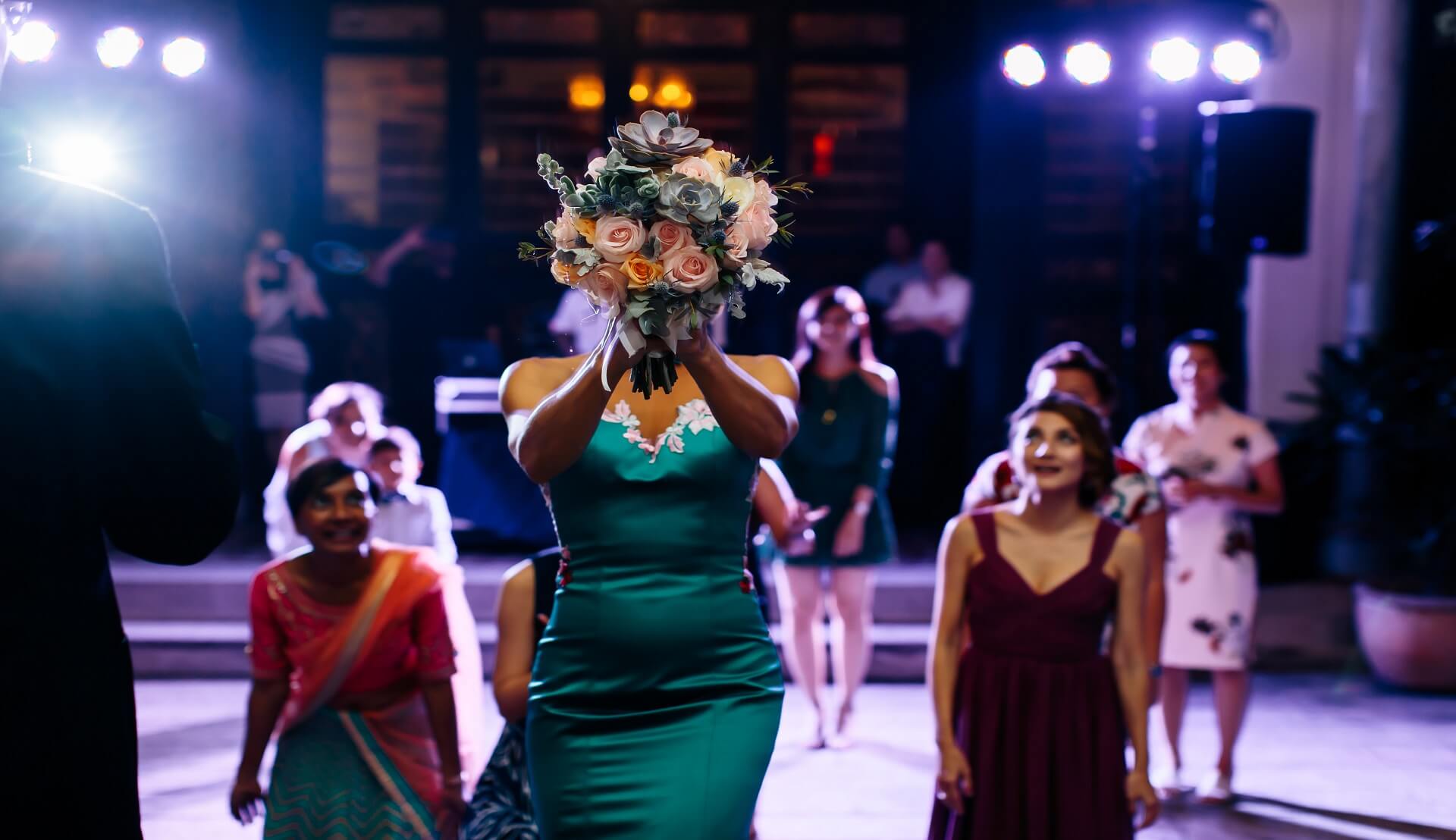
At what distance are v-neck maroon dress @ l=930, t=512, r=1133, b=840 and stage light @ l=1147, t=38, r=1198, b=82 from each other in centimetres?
477

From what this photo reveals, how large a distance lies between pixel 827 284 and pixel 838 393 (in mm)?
4835

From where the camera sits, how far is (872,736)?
20.1 feet

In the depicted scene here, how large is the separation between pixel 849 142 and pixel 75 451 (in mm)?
9904

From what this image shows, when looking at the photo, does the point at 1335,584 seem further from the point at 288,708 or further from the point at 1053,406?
the point at 288,708

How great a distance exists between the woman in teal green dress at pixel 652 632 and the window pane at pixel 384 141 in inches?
339

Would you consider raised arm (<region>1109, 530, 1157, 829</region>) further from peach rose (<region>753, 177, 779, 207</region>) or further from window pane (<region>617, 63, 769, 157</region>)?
window pane (<region>617, 63, 769, 157</region>)

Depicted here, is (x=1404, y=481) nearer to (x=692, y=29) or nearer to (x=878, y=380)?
(x=878, y=380)

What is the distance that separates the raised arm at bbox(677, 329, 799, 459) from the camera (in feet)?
7.32

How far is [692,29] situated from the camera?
1070cm

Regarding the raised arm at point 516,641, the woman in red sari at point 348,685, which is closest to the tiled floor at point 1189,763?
the woman in red sari at point 348,685

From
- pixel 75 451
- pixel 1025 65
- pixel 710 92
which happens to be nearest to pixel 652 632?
pixel 75 451

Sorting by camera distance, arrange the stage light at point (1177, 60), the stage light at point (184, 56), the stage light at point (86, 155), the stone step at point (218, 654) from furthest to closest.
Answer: the stage light at point (86, 155) < the stage light at point (184, 56) < the stage light at point (1177, 60) < the stone step at point (218, 654)

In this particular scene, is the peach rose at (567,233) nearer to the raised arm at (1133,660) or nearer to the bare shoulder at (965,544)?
the bare shoulder at (965,544)

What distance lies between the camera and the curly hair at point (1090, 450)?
3623mm
